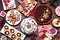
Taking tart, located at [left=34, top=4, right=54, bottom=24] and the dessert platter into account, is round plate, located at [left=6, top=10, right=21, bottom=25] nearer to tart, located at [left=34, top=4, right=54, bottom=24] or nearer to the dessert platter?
the dessert platter

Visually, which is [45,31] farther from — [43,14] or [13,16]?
[13,16]

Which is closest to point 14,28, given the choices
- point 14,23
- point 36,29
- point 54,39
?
point 14,23

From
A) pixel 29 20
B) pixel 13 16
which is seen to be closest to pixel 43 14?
pixel 29 20

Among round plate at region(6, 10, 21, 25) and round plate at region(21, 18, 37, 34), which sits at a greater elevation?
round plate at region(6, 10, 21, 25)

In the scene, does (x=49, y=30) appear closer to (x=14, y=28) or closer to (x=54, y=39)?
(x=54, y=39)

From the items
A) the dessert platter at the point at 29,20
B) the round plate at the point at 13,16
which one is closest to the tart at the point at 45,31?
the dessert platter at the point at 29,20

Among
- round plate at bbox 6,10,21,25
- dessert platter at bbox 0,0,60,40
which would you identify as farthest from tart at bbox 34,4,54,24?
round plate at bbox 6,10,21,25

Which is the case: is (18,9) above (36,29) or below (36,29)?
above

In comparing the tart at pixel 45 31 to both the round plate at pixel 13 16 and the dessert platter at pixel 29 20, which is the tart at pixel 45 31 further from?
the round plate at pixel 13 16
